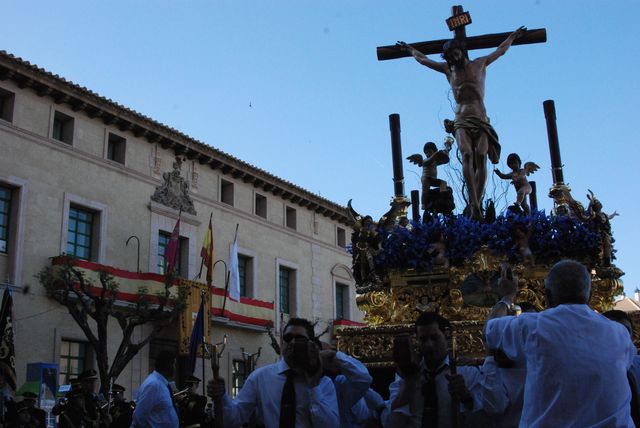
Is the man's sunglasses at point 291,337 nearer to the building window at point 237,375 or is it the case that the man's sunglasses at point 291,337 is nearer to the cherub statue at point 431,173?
→ the cherub statue at point 431,173

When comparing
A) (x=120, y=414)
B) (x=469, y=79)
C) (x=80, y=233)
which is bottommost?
(x=120, y=414)

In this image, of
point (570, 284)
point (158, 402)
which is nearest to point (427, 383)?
point (570, 284)

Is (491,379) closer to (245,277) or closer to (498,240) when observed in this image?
(498,240)

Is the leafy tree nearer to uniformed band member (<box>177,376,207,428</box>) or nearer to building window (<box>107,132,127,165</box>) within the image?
building window (<box>107,132,127,165</box>)

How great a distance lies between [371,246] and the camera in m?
7.65

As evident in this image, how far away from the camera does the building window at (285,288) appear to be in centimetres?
3456

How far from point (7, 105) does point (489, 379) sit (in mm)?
22809

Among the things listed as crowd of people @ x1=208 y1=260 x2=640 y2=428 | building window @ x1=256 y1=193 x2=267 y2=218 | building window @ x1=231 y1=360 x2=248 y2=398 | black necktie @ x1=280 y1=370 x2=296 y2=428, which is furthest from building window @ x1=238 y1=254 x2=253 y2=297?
black necktie @ x1=280 y1=370 x2=296 y2=428

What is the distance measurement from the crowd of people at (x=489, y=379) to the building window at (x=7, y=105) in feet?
69.3

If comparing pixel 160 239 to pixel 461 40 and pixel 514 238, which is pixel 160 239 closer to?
pixel 461 40

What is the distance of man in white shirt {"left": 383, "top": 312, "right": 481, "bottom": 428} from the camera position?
4172 millimetres

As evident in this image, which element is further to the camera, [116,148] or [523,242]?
[116,148]

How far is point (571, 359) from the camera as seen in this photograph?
3275 millimetres

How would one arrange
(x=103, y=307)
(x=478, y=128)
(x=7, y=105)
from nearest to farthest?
(x=478, y=128) < (x=103, y=307) < (x=7, y=105)
